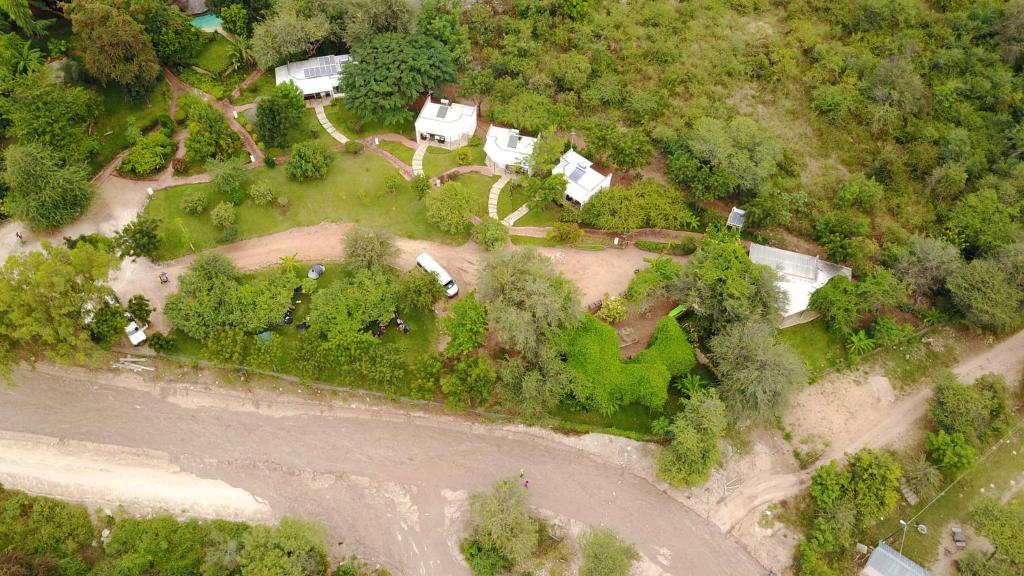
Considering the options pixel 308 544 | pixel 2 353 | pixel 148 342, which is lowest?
pixel 308 544

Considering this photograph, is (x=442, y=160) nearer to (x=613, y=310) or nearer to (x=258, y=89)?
(x=258, y=89)

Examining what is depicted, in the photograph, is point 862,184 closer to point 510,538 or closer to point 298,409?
point 510,538

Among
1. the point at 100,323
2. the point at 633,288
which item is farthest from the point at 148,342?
the point at 633,288

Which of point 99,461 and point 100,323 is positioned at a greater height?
point 100,323

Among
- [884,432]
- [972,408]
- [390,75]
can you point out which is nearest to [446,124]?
[390,75]

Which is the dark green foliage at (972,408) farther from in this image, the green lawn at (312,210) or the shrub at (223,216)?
the shrub at (223,216)

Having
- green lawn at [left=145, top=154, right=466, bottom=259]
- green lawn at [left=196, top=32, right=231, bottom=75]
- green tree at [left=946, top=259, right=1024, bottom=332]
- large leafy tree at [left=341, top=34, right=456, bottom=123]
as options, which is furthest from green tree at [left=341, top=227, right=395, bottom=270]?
green tree at [left=946, top=259, right=1024, bottom=332]

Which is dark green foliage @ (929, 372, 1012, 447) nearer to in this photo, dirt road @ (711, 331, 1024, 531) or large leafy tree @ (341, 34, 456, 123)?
dirt road @ (711, 331, 1024, 531)
